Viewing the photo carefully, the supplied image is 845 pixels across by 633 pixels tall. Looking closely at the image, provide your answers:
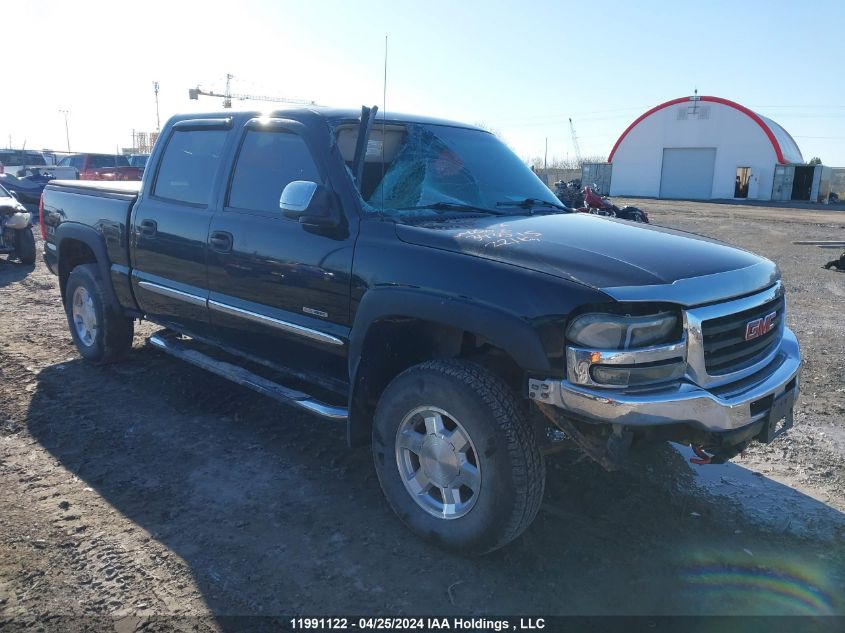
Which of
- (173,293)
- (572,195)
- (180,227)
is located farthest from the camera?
(572,195)

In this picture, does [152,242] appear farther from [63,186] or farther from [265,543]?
[265,543]

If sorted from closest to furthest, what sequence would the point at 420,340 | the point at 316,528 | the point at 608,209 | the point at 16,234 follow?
the point at 316,528 → the point at 420,340 → the point at 16,234 → the point at 608,209

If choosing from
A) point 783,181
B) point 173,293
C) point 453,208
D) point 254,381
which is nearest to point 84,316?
point 173,293

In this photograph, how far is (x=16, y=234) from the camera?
35.0ft

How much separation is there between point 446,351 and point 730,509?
1.81 m

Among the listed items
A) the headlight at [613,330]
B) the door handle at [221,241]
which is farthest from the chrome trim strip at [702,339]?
the door handle at [221,241]

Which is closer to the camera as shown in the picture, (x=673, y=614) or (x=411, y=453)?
(x=673, y=614)

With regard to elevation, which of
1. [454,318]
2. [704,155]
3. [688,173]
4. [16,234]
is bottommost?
[16,234]

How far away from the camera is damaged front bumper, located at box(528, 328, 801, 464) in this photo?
105 inches

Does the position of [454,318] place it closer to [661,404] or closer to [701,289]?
[661,404]

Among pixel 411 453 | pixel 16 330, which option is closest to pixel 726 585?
pixel 411 453

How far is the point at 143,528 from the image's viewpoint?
336cm

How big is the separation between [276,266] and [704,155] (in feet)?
171

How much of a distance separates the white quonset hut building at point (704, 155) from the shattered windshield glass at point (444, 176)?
47.2m
